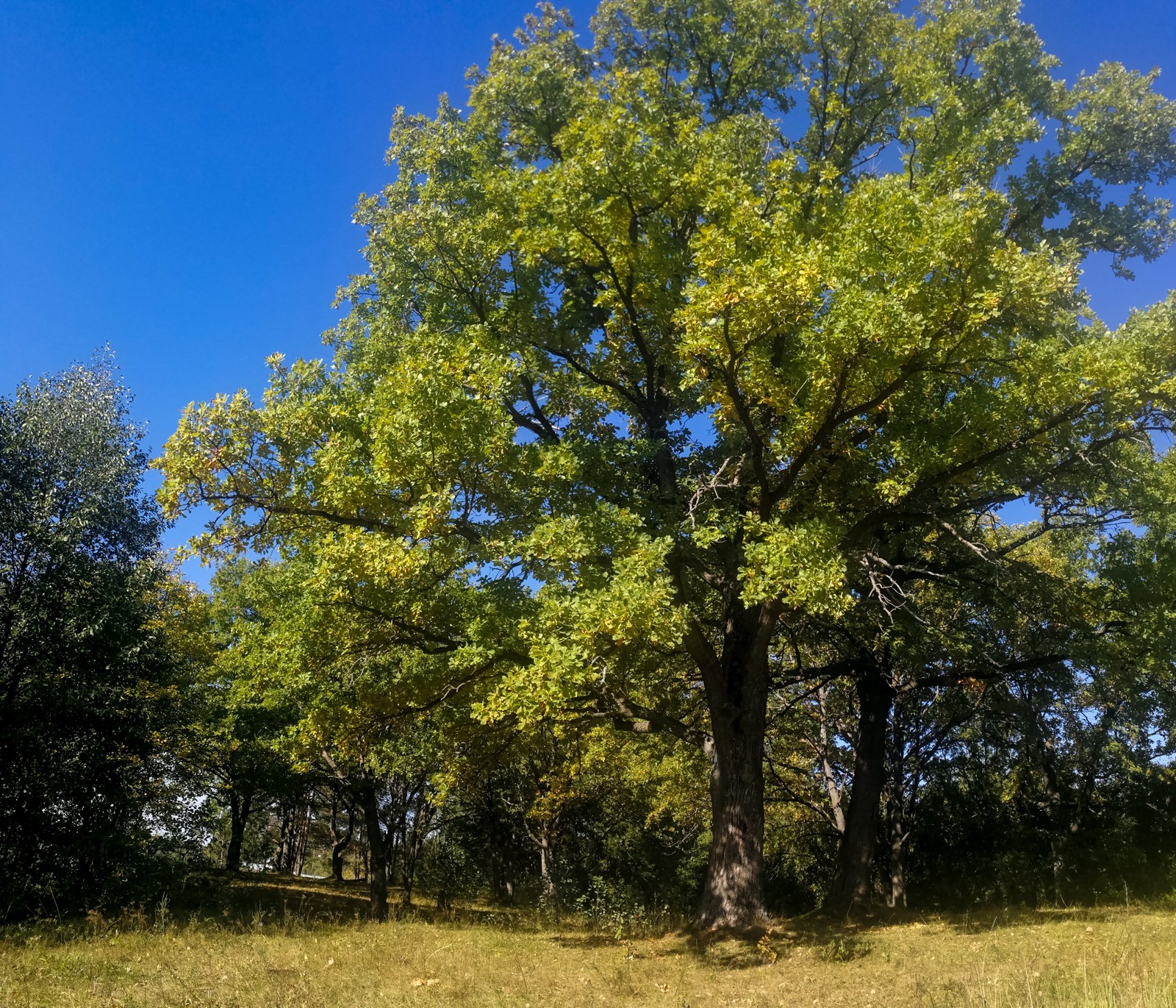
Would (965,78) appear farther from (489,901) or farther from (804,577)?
(489,901)

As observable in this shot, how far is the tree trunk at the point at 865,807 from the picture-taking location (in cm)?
1586

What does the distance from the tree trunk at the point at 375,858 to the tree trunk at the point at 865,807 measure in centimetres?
1080

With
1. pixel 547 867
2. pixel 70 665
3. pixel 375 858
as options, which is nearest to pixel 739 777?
pixel 375 858

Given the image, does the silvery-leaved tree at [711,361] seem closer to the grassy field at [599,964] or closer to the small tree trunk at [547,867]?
the grassy field at [599,964]

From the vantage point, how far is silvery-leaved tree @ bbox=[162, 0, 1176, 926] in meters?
9.70

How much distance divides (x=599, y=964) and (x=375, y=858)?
480 inches

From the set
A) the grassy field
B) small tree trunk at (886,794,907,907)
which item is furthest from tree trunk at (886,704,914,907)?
the grassy field

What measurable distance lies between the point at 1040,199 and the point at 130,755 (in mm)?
21496

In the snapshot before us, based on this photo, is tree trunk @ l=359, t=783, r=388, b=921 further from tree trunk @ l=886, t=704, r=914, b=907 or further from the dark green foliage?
tree trunk @ l=886, t=704, r=914, b=907

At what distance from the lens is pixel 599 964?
33.2 feet

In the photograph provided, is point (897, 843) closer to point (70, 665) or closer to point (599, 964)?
point (599, 964)

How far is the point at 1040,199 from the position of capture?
14.0 metres

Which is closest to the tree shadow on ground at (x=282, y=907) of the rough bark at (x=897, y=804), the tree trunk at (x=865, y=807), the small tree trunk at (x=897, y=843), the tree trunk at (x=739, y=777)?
the tree trunk at (x=739, y=777)

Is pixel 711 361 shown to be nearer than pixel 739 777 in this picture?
Yes
